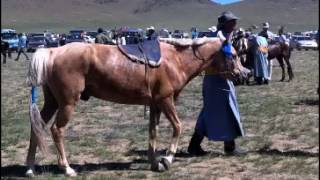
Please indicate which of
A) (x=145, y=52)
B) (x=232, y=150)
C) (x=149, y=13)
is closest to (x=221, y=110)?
Result: (x=232, y=150)

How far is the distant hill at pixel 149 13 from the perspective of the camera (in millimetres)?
113375

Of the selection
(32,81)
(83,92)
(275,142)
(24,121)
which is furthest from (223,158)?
(24,121)

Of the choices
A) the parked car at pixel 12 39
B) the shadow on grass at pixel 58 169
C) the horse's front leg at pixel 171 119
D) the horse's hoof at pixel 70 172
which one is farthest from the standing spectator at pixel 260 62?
the parked car at pixel 12 39

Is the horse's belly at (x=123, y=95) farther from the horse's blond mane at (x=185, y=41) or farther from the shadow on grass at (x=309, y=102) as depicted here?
the shadow on grass at (x=309, y=102)

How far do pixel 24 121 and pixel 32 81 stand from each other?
544 cm

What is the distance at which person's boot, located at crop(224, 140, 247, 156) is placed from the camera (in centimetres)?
907

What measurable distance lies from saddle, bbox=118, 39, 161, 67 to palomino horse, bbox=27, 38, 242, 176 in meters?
0.06

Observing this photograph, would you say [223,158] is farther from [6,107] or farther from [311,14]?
[311,14]

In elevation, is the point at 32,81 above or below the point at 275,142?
above

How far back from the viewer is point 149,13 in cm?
14125

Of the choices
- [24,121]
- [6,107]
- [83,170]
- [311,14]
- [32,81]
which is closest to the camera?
[32,81]

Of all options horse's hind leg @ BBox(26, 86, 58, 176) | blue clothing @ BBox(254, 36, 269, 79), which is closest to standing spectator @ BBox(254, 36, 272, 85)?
blue clothing @ BBox(254, 36, 269, 79)

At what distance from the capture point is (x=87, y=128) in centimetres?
1193

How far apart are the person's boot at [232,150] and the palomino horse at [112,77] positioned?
1.07m
